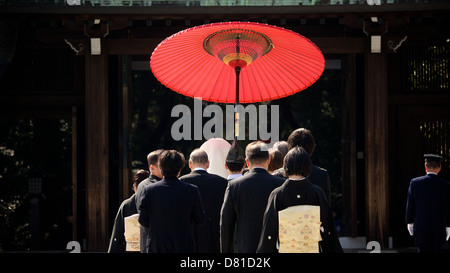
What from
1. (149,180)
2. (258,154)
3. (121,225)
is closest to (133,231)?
(121,225)

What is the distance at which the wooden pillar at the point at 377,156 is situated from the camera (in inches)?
302

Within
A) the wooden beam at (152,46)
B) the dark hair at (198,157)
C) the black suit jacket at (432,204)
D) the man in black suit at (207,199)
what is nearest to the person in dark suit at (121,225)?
the man in black suit at (207,199)

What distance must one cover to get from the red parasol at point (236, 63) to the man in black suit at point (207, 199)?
2.17 ft

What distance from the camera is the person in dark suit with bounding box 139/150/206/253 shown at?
13.2 ft

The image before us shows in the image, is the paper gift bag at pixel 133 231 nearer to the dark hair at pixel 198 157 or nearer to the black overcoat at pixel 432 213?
the dark hair at pixel 198 157

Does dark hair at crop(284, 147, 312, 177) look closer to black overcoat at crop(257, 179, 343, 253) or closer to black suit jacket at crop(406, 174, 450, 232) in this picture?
black overcoat at crop(257, 179, 343, 253)

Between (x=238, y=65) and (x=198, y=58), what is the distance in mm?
556

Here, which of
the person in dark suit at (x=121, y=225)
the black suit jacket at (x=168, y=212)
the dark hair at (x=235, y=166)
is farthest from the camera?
the person in dark suit at (x=121, y=225)

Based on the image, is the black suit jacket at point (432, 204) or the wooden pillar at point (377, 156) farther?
the wooden pillar at point (377, 156)

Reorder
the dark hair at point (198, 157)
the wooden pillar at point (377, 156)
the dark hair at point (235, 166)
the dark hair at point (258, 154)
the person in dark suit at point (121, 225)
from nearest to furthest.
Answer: the dark hair at point (258, 154)
the dark hair at point (235, 166)
the person in dark suit at point (121, 225)
the dark hair at point (198, 157)
the wooden pillar at point (377, 156)

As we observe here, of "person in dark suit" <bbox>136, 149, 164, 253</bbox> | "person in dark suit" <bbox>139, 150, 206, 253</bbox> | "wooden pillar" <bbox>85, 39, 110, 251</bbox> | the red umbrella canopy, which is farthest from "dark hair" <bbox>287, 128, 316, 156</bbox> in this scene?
"wooden pillar" <bbox>85, 39, 110, 251</bbox>

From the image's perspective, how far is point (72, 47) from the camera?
785cm

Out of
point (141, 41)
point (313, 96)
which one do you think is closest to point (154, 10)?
point (141, 41)

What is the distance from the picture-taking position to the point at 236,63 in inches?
176
